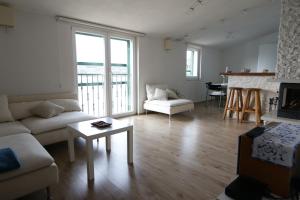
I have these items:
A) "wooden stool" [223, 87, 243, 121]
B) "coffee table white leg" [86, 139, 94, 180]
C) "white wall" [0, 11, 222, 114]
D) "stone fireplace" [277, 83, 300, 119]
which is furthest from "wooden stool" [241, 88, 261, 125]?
"white wall" [0, 11, 222, 114]

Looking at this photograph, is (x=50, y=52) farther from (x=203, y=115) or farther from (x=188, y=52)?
(x=188, y=52)

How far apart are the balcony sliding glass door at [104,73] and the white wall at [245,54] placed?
4837 millimetres

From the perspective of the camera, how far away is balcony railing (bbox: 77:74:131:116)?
4.07m

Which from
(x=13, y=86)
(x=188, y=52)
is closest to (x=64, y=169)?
(x=13, y=86)

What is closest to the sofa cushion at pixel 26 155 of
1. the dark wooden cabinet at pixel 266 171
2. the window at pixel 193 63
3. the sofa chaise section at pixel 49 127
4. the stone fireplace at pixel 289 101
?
the sofa chaise section at pixel 49 127

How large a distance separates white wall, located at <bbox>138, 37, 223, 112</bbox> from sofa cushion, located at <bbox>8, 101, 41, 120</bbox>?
8.64ft

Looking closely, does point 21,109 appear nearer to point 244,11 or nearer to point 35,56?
point 35,56

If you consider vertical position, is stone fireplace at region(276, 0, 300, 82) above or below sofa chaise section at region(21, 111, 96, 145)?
above

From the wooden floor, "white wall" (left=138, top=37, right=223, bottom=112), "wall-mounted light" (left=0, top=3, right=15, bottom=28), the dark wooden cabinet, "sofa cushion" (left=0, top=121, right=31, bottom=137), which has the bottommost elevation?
the wooden floor

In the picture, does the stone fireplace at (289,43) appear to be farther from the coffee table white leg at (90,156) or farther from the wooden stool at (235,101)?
the coffee table white leg at (90,156)

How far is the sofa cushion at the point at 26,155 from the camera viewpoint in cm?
145

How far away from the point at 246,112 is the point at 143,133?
103 inches

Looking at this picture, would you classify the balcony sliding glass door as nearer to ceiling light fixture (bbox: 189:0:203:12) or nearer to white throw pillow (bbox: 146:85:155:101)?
white throw pillow (bbox: 146:85:155:101)

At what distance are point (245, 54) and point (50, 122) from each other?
7214 mm
